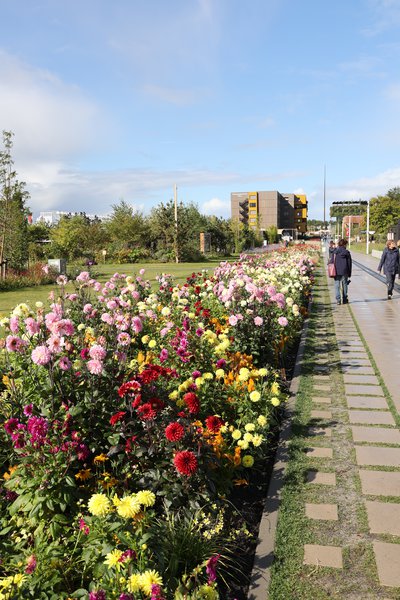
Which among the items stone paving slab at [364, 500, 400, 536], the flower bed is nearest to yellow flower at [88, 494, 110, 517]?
the flower bed

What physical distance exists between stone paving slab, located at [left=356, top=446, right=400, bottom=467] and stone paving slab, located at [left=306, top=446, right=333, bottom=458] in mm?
211

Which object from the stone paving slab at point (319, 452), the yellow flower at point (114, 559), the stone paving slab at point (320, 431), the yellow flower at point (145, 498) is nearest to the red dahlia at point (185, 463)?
the yellow flower at point (145, 498)

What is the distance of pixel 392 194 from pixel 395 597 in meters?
86.8

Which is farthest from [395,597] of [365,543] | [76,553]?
[76,553]

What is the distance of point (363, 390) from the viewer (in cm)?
533

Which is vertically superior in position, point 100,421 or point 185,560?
point 100,421

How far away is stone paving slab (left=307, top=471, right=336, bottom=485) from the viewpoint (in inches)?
129

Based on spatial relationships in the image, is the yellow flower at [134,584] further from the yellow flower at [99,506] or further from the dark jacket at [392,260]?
the dark jacket at [392,260]

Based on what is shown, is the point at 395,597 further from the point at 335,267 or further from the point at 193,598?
the point at 335,267

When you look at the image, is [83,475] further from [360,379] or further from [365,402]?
[360,379]

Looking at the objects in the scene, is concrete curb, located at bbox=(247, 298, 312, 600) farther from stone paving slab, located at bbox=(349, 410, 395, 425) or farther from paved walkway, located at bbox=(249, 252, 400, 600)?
stone paving slab, located at bbox=(349, 410, 395, 425)

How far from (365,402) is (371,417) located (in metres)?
0.43

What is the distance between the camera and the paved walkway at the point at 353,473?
97.5 inches

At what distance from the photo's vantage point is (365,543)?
2.63 m
